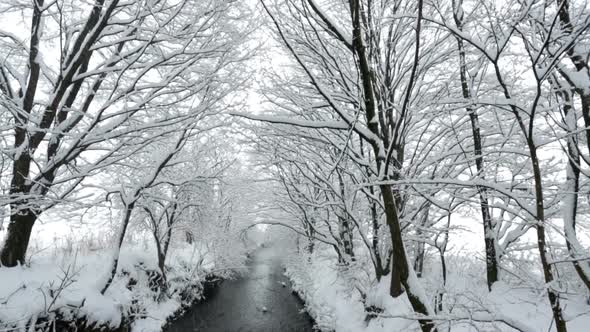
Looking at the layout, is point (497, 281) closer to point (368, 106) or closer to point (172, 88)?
point (368, 106)

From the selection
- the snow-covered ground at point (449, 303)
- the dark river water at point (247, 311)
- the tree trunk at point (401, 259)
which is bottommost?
the dark river water at point (247, 311)

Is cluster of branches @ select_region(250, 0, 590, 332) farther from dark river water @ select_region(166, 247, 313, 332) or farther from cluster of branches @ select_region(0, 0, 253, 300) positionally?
dark river water @ select_region(166, 247, 313, 332)

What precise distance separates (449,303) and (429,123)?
10.7 feet

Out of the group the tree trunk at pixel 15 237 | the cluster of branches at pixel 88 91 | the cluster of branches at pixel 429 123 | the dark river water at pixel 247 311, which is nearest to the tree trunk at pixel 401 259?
the cluster of branches at pixel 429 123

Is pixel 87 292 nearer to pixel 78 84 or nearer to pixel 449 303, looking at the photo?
pixel 78 84

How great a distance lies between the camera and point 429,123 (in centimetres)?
554

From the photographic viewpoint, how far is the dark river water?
33.2 feet

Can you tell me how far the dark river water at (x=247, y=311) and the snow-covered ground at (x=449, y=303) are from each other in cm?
72

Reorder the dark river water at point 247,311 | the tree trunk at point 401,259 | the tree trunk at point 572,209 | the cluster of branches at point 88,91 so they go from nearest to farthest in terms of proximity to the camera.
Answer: the tree trunk at point 572,209 < the tree trunk at point 401,259 < the cluster of branches at point 88,91 < the dark river water at point 247,311

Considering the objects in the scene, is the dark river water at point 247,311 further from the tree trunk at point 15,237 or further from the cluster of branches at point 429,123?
the tree trunk at point 15,237

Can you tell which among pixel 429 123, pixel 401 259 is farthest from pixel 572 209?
pixel 429 123

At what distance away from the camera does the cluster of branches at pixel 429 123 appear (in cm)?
290

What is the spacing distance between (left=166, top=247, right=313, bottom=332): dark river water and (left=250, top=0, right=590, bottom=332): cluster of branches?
411cm

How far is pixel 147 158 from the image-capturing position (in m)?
11.0
